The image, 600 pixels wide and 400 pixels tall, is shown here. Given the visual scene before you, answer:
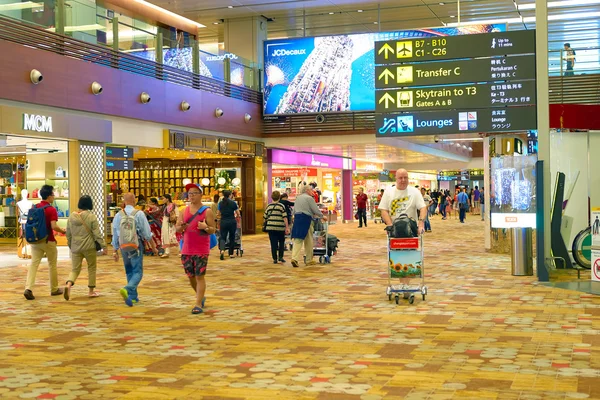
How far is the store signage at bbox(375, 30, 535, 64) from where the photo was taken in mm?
12461

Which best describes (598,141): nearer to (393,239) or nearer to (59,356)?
(393,239)

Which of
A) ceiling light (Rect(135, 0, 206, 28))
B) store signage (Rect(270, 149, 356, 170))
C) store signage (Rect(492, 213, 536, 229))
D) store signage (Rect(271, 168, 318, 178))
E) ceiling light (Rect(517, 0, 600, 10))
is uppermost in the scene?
ceiling light (Rect(135, 0, 206, 28))

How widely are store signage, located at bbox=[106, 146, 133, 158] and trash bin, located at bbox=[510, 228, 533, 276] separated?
33.9 ft

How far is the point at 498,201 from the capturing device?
42.1 ft

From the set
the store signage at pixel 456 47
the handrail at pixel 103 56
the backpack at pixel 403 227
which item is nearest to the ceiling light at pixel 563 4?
the handrail at pixel 103 56

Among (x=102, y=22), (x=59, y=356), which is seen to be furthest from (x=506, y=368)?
(x=102, y=22)

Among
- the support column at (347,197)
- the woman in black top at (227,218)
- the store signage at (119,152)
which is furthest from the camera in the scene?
the support column at (347,197)

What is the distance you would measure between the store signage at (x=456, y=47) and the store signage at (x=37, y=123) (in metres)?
6.78

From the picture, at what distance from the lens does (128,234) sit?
991cm

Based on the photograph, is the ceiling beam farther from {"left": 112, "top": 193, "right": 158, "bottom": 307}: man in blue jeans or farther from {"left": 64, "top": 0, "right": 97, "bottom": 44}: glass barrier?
{"left": 112, "top": 193, "right": 158, "bottom": 307}: man in blue jeans

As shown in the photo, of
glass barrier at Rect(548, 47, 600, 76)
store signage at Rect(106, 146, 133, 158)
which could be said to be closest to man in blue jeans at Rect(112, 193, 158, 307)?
store signage at Rect(106, 146, 133, 158)

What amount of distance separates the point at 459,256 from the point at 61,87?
9.03 metres

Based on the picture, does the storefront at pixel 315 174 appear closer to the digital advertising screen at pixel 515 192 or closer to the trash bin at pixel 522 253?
the digital advertising screen at pixel 515 192

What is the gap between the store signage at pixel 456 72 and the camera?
1247 cm
